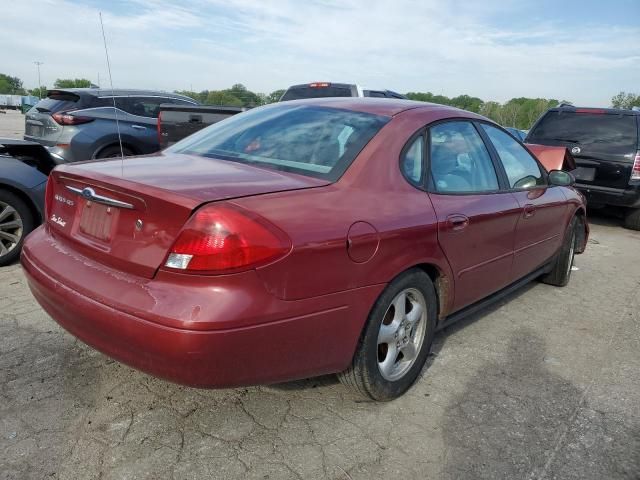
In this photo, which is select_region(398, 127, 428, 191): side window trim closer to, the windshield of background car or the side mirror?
the windshield of background car

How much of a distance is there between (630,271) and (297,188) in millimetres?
4893

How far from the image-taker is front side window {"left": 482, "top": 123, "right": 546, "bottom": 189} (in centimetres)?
377

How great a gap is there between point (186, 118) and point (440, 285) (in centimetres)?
524

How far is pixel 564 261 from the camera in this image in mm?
4828

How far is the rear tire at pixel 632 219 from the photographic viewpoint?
26.8 feet

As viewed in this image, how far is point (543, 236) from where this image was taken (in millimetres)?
4184

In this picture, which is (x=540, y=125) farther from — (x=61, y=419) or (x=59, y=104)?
(x=61, y=419)

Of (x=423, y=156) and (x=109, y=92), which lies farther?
(x=109, y=92)

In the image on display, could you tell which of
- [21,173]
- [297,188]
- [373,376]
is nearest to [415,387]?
[373,376]

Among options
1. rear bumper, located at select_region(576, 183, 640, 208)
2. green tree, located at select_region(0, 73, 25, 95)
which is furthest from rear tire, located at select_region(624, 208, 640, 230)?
green tree, located at select_region(0, 73, 25, 95)

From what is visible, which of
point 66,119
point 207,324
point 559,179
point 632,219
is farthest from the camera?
point 632,219

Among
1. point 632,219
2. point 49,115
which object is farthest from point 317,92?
point 632,219

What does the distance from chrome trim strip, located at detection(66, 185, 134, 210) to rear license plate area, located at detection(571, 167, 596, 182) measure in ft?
24.1

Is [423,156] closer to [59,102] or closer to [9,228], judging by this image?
[9,228]
